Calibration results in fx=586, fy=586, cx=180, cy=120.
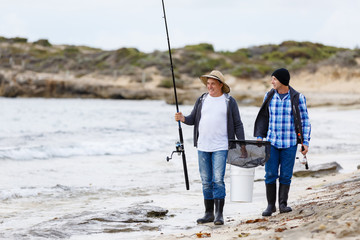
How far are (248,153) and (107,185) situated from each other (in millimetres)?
4475

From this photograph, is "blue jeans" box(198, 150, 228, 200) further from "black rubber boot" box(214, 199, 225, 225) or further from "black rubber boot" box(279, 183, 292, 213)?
"black rubber boot" box(279, 183, 292, 213)

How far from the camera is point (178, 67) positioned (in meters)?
56.4

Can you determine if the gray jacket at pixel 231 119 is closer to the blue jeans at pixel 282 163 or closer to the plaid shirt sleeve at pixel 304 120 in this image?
the blue jeans at pixel 282 163

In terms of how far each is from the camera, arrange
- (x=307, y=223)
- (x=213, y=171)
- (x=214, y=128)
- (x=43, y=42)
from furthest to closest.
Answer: (x=43, y=42), (x=213, y=171), (x=214, y=128), (x=307, y=223)

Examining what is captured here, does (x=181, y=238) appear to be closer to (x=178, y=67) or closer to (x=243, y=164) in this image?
(x=243, y=164)

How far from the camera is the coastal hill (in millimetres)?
38688

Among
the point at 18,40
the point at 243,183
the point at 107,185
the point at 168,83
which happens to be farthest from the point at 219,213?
the point at 18,40

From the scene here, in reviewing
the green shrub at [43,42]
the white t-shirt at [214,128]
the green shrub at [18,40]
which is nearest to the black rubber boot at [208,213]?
the white t-shirt at [214,128]

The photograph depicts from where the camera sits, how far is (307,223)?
15.3ft

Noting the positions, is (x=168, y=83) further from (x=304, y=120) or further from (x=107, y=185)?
(x=304, y=120)

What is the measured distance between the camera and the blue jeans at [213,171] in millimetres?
5672

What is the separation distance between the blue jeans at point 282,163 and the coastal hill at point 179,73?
26473mm

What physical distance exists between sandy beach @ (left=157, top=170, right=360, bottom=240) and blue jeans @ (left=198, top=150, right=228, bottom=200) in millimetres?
336

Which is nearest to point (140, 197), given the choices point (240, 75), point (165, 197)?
point (165, 197)
